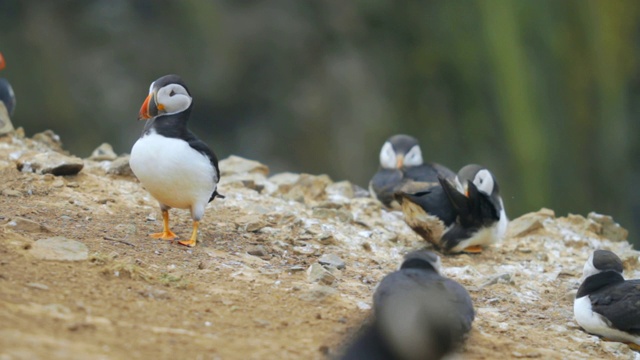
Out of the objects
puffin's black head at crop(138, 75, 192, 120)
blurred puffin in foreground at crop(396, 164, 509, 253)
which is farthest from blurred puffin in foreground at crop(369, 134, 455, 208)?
puffin's black head at crop(138, 75, 192, 120)

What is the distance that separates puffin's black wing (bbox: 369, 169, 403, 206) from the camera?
376 inches

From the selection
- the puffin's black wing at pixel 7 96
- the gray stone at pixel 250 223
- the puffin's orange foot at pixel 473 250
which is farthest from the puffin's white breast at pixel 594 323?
the puffin's black wing at pixel 7 96

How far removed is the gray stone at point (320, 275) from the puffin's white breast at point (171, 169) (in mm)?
939

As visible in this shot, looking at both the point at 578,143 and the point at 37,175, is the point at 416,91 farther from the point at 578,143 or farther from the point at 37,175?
the point at 37,175

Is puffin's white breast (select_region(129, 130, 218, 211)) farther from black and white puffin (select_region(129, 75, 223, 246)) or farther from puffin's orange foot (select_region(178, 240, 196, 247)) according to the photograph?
puffin's orange foot (select_region(178, 240, 196, 247))

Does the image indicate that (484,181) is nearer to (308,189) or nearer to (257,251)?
(308,189)

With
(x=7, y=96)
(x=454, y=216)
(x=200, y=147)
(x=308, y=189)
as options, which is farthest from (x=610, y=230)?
(x=7, y=96)

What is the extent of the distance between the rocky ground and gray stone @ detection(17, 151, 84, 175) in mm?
11

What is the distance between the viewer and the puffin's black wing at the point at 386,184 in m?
9.56

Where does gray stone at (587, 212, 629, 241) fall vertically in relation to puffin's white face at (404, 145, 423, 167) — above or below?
below

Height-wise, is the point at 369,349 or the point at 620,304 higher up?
the point at 369,349

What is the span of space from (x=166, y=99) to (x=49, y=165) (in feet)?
5.04

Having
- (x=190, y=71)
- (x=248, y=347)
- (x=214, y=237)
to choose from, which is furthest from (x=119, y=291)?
(x=190, y=71)

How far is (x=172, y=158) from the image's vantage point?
19.0 feet
